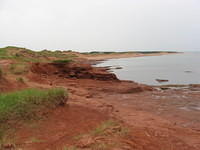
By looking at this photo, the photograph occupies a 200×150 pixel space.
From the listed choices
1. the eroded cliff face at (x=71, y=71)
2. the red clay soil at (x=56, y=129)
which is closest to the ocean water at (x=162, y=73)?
the eroded cliff face at (x=71, y=71)

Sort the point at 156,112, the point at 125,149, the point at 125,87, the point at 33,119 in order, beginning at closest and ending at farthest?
the point at 125,149 < the point at 33,119 < the point at 156,112 < the point at 125,87

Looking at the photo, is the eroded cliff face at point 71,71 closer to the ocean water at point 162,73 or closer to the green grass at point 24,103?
the ocean water at point 162,73

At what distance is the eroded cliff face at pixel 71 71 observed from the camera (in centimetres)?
1970

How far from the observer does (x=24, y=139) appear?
469 centimetres

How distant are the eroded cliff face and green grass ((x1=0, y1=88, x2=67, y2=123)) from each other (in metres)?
12.9

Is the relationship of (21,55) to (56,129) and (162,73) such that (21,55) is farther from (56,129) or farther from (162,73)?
(56,129)

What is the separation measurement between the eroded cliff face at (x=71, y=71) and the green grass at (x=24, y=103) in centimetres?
1286

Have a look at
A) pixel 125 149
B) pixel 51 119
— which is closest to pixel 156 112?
pixel 51 119

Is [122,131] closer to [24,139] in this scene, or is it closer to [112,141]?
[112,141]

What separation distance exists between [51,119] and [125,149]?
2.66 metres

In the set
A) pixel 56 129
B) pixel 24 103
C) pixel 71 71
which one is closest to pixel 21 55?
pixel 71 71

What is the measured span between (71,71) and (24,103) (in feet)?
47.5

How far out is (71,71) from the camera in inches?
797

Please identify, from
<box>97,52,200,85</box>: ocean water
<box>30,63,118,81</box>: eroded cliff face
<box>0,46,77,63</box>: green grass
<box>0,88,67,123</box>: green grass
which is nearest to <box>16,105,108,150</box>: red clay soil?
<box>0,88,67,123</box>: green grass
